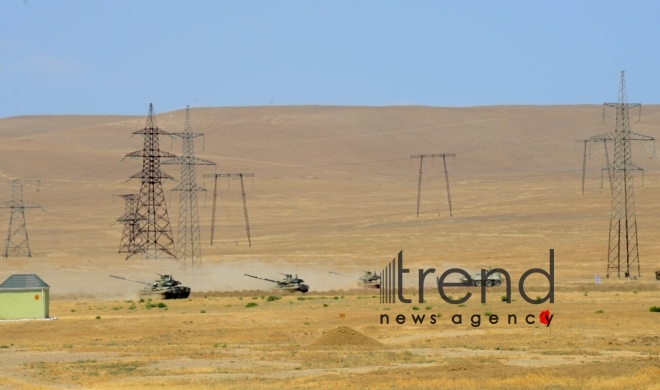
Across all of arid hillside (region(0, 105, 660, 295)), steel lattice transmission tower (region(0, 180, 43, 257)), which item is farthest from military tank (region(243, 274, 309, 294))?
steel lattice transmission tower (region(0, 180, 43, 257))

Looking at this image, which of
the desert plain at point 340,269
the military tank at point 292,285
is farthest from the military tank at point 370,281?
the military tank at point 292,285

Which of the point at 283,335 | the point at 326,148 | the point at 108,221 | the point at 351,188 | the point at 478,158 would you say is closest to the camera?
the point at 283,335

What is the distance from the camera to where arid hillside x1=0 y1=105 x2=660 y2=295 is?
288ft

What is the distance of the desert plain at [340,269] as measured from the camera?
1267 inches

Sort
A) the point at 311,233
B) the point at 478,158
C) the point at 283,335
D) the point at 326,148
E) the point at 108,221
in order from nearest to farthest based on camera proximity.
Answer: the point at 283,335, the point at 311,233, the point at 108,221, the point at 478,158, the point at 326,148

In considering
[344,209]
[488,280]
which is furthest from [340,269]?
[344,209]

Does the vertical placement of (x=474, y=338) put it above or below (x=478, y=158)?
below

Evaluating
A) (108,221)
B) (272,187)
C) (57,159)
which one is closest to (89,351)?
(108,221)

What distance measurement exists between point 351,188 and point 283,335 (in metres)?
102

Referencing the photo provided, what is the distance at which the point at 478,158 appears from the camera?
180m

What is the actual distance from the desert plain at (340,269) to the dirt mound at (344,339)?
Answer: 99mm

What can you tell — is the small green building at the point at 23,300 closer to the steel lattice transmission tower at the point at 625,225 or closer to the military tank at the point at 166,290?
the military tank at the point at 166,290

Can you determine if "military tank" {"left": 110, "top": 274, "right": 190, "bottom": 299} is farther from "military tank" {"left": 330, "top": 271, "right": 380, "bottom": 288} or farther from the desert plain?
"military tank" {"left": 330, "top": 271, "right": 380, "bottom": 288}

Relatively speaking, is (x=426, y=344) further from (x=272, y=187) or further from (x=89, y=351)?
(x=272, y=187)
